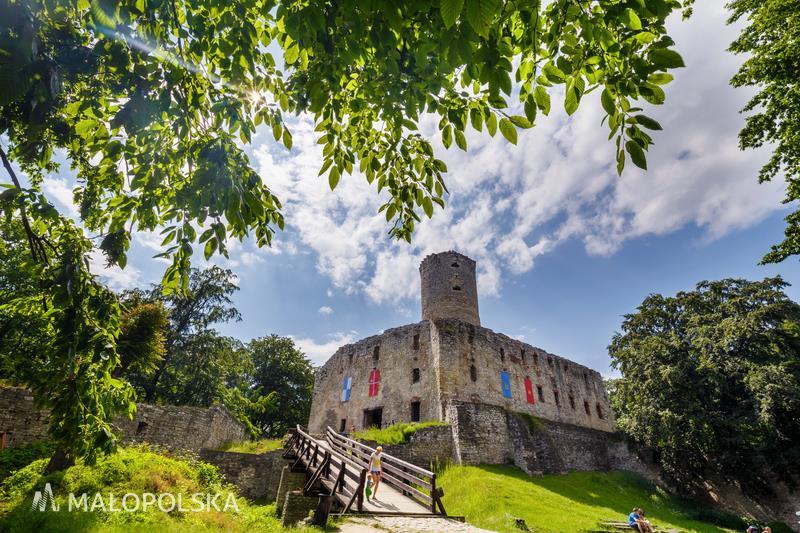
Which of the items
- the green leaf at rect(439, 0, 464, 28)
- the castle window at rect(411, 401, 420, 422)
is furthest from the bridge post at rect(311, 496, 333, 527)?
the castle window at rect(411, 401, 420, 422)

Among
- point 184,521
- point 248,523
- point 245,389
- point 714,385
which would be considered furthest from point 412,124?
point 245,389

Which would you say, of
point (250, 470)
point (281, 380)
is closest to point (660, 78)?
point (250, 470)

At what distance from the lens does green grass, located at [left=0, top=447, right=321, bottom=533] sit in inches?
233

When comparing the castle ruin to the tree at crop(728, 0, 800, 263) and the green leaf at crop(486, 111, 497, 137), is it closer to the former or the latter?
the tree at crop(728, 0, 800, 263)

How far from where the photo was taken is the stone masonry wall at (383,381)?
912 inches

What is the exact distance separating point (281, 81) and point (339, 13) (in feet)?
3.81

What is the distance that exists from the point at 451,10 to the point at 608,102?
0.97 metres

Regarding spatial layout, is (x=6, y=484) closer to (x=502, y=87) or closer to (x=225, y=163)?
(x=225, y=163)

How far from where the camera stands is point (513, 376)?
→ 2569 centimetres

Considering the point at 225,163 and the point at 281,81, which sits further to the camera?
the point at 281,81

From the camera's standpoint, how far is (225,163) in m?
2.31

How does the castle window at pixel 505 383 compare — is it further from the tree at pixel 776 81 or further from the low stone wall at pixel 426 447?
the tree at pixel 776 81

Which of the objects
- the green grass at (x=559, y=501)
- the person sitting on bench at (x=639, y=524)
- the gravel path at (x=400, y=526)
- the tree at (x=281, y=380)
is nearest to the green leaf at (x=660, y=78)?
the gravel path at (x=400, y=526)

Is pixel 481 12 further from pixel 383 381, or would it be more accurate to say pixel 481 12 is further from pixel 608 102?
pixel 383 381
